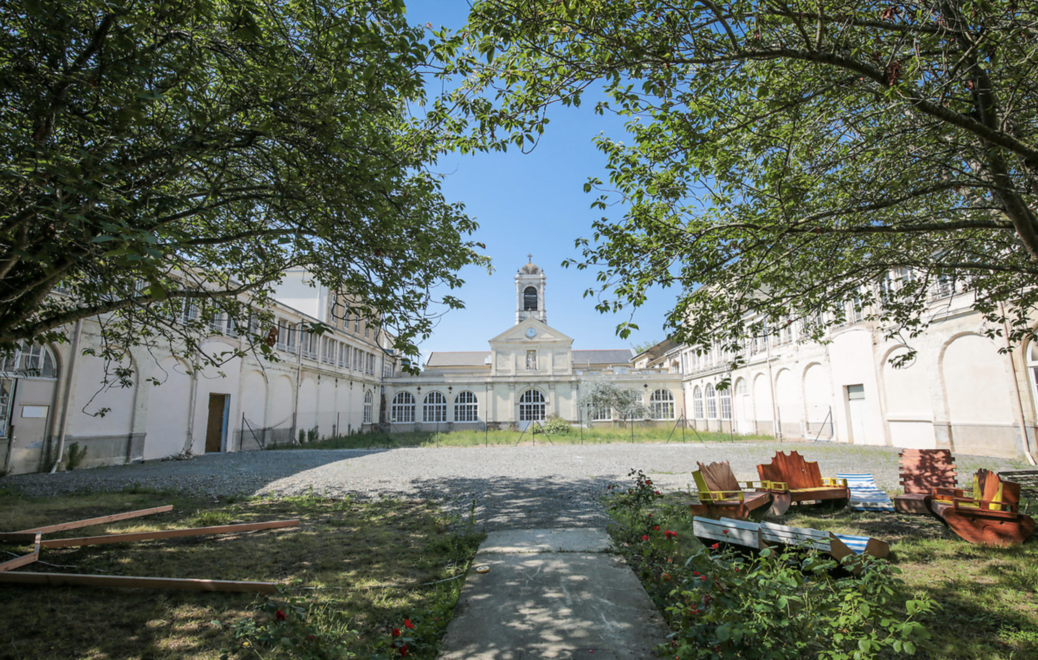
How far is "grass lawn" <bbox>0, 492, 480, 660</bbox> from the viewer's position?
10.4 feet

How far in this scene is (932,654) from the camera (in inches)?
121

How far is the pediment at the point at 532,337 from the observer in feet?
130

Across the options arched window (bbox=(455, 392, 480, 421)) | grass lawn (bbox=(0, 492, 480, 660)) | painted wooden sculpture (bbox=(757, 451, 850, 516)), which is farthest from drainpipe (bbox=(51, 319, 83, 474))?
arched window (bbox=(455, 392, 480, 421))

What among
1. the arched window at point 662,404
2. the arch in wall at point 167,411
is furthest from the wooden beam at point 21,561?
the arched window at point 662,404

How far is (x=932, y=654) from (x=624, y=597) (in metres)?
1.91

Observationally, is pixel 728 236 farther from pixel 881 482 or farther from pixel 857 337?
pixel 857 337

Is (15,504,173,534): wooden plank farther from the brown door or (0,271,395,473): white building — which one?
the brown door

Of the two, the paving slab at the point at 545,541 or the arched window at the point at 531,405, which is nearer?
the paving slab at the point at 545,541

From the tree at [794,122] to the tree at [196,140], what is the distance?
1.00 meters

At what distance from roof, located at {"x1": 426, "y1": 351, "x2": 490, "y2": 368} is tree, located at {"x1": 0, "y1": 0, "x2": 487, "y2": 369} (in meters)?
47.8

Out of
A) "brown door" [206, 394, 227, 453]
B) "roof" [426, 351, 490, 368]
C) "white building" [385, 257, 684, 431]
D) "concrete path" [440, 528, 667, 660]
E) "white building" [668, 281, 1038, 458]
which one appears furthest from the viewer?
"roof" [426, 351, 490, 368]

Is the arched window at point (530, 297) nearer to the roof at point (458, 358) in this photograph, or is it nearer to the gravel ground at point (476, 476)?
the roof at point (458, 358)

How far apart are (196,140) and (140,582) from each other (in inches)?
150

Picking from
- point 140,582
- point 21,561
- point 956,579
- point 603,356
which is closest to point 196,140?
point 140,582
